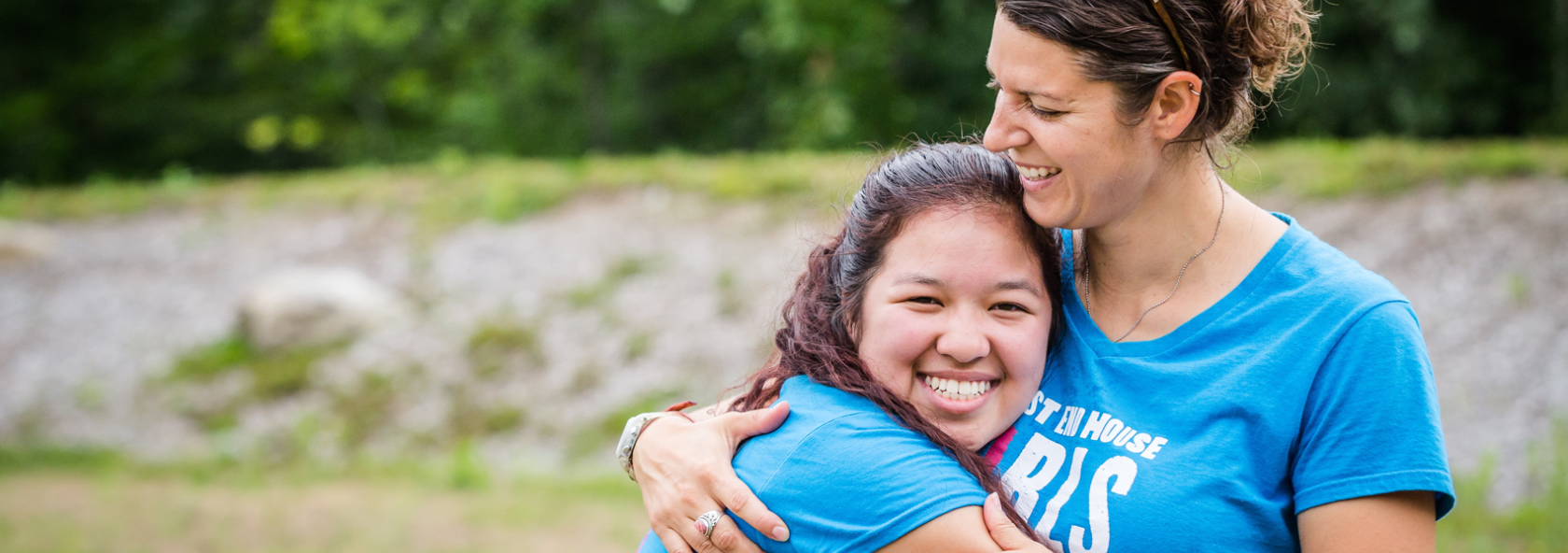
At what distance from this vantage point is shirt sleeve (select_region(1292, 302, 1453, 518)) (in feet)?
5.13

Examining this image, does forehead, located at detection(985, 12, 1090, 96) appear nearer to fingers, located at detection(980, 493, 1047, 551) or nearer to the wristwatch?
fingers, located at detection(980, 493, 1047, 551)

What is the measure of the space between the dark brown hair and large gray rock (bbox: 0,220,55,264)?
41.1 ft

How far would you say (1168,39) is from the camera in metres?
1.78

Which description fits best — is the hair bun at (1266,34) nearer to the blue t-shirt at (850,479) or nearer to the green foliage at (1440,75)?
the blue t-shirt at (850,479)

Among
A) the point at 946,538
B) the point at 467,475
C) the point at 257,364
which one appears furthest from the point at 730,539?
the point at 257,364

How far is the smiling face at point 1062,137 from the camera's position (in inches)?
70.7

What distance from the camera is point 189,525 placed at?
22.1 ft

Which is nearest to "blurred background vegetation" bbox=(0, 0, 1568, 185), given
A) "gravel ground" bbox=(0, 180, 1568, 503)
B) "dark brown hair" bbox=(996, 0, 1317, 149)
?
"gravel ground" bbox=(0, 180, 1568, 503)

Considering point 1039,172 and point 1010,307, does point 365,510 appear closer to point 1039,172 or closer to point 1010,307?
point 1010,307

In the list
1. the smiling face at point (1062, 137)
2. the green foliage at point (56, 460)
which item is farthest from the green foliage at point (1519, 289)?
the green foliage at point (56, 460)

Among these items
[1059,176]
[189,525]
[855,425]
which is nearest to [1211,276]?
[1059,176]

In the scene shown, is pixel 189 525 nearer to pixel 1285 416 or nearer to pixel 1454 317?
pixel 1285 416

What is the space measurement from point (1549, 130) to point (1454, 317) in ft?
26.2

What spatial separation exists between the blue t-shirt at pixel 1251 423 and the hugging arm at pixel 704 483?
0.44 metres
